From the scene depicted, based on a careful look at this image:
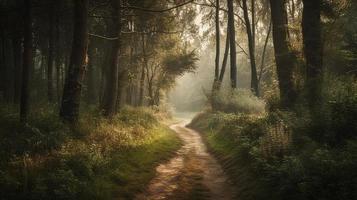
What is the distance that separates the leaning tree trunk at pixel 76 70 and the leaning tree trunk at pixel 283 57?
8.66 meters

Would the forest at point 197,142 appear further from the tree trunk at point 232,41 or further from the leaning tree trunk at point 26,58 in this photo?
the tree trunk at point 232,41

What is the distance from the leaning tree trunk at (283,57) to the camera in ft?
55.6

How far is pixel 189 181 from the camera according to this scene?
12.2 meters

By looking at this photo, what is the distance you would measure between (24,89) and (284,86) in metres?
10.8

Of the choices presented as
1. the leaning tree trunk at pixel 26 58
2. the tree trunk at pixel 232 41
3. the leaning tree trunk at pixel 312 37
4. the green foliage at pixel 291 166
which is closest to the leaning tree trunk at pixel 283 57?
Answer: the green foliage at pixel 291 166

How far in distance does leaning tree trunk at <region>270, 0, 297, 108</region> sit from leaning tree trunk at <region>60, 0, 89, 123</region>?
8.66 m

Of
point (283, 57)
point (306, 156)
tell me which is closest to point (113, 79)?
point (283, 57)

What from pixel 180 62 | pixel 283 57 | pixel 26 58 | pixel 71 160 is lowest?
pixel 71 160

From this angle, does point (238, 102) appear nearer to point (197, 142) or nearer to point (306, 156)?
point (197, 142)

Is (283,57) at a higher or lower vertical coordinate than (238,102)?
higher

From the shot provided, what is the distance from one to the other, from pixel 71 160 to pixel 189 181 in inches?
151

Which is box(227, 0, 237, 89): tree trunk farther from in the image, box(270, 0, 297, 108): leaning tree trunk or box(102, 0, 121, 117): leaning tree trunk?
box(102, 0, 121, 117): leaning tree trunk

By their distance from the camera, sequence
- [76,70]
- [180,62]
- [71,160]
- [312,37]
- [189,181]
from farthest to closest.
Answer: [180,62]
[312,37]
[76,70]
[189,181]
[71,160]

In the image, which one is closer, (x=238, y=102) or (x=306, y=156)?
(x=306, y=156)
